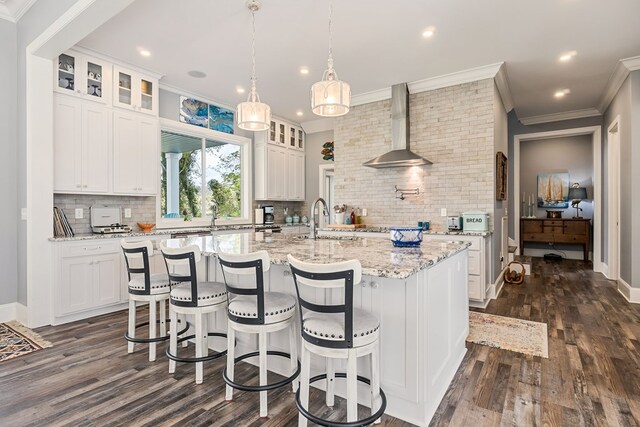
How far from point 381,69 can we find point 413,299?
3.70 m

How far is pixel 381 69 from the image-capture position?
4.65 meters

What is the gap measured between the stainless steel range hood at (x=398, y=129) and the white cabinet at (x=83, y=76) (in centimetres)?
360

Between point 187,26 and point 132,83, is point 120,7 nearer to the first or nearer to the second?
point 187,26

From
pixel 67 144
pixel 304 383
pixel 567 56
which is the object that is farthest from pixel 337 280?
pixel 567 56

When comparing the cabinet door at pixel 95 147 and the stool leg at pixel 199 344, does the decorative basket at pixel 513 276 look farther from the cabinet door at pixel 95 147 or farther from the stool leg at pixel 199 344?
the cabinet door at pixel 95 147

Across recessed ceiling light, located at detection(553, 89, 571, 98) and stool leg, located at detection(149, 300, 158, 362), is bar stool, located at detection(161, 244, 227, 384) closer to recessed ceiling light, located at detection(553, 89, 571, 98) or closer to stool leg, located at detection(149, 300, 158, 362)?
stool leg, located at detection(149, 300, 158, 362)

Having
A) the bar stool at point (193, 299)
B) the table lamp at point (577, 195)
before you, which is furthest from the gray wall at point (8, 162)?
the table lamp at point (577, 195)

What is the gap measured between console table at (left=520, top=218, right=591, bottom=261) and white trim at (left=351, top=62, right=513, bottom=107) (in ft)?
11.1

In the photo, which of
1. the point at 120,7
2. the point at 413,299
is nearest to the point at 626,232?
the point at 413,299

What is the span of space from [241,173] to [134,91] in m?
2.50

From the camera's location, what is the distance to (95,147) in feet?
13.4

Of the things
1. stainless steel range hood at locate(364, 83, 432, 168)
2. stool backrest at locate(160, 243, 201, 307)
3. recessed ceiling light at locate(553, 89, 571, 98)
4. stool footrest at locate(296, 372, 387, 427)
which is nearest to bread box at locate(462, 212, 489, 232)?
stainless steel range hood at locate(364, 83, 432, 168)

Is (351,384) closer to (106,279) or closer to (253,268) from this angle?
(253,268)

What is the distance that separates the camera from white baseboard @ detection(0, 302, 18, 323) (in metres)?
3.62
